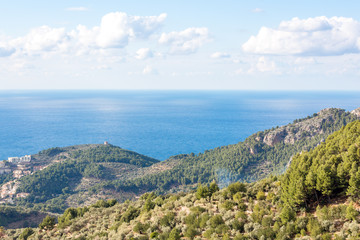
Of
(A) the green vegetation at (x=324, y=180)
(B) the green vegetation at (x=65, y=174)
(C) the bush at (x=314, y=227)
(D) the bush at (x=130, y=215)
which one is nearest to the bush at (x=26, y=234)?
(D) the bush at (x=130, y=215)

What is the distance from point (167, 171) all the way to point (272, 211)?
293 ft

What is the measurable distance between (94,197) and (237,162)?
5048cm

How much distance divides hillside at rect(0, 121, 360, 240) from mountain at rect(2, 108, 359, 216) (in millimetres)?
64035

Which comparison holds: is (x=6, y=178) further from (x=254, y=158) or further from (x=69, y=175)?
(x=254, y=158)

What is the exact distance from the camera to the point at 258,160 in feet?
347

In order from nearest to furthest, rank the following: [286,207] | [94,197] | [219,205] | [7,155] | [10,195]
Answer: [286,207] → [219,205] → [94,197] → [10,195] → [7,155]

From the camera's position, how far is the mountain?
9575 centimetres

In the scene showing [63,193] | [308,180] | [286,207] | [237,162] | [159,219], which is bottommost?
[63,193]

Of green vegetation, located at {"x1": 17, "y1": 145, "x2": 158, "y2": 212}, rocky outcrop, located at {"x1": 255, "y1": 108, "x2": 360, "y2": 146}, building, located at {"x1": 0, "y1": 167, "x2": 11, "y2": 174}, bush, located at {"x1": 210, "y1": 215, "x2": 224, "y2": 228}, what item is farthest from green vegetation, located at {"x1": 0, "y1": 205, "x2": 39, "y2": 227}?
rocky outcrop, located at {"x1": 255, "y1": 108, "x2": 360, "y2": 146}

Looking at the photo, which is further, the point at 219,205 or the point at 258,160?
the point at 258,160

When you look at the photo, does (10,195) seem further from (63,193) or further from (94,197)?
(94,197)

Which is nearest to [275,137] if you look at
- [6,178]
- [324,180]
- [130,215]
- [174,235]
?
[130,215]

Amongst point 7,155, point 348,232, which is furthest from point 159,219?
point 7,155

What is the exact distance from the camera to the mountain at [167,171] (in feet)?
314
